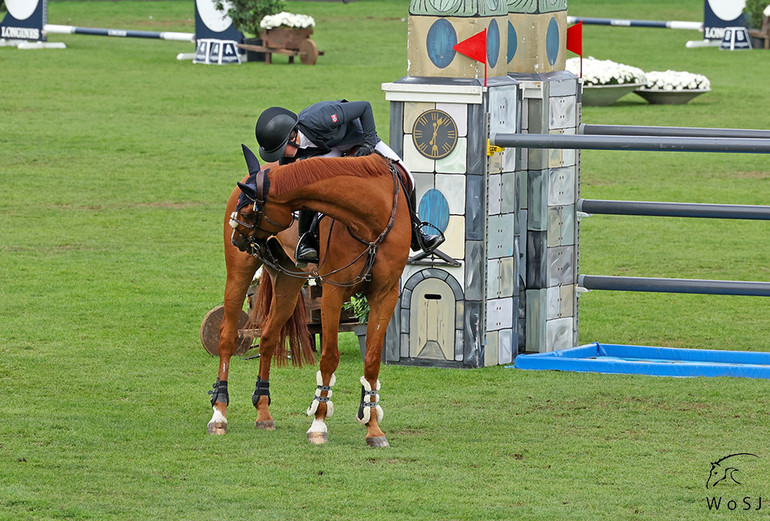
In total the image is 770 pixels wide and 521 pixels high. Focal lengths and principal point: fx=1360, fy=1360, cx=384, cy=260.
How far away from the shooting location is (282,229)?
748 centimetres

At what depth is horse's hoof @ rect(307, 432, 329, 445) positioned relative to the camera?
7.84 meters

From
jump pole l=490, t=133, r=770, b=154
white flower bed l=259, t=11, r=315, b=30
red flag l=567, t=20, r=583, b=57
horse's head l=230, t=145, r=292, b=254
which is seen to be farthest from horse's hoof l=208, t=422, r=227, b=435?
white flower bed l=259, t=11, r=315, b=30

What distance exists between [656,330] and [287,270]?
14.2 ft

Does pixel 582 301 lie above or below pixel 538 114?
below

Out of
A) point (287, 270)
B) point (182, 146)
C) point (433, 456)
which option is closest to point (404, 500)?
point (433, 456)

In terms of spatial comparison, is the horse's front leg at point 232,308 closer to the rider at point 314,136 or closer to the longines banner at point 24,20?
the rider at point 314,136

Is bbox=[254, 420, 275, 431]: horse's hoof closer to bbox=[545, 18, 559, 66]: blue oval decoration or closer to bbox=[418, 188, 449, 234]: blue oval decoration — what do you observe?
bbox=[418, 188, 449, 234]: blue oval decoration

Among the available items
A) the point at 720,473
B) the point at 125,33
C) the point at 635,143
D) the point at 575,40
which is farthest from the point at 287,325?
the point at 125,33

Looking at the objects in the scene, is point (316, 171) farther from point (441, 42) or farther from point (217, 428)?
point (441, 42)

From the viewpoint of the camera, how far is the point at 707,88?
2562 cm

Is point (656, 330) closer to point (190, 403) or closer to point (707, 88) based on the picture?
point (190, 403)

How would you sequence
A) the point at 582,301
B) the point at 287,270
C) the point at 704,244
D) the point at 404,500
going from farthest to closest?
the point at 704,244 → the point at 582,301 → the point at 287,270 → the point at 404,500

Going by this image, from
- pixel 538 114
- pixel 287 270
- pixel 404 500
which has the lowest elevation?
pixel 404 500

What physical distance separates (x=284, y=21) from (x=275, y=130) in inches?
885
